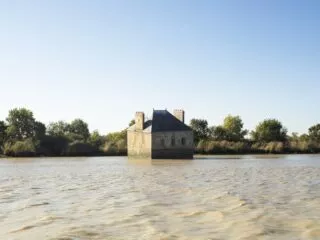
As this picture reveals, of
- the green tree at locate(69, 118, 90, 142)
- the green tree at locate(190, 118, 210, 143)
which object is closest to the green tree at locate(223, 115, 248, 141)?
the green tree at locate(190, 118, 210, 143)

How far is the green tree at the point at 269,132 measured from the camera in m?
64.2

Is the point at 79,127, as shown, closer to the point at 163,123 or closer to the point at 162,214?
the point at 163,123

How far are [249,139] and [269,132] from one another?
529 cm

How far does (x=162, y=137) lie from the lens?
1495 inches

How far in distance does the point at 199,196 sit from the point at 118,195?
175 cm

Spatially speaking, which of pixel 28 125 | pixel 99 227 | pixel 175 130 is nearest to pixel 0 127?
pixel 28 125

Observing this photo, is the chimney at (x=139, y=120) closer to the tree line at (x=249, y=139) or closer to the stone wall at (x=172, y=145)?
the stone wall at (x=172, y=145)

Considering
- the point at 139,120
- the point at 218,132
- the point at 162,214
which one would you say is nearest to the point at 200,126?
the point at 218,132

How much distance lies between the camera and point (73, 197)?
9445mm

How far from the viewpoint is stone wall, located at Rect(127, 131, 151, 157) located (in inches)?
1497

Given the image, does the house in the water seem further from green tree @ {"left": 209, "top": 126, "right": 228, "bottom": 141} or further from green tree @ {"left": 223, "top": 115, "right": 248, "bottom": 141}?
green tree @ {"left": 223, "top": 115, "right": 248, "bottom": 141}

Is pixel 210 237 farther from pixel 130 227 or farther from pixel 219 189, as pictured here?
pixel 219 189

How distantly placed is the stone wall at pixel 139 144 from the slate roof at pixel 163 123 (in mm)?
675

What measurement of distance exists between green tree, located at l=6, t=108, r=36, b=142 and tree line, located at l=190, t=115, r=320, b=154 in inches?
798
